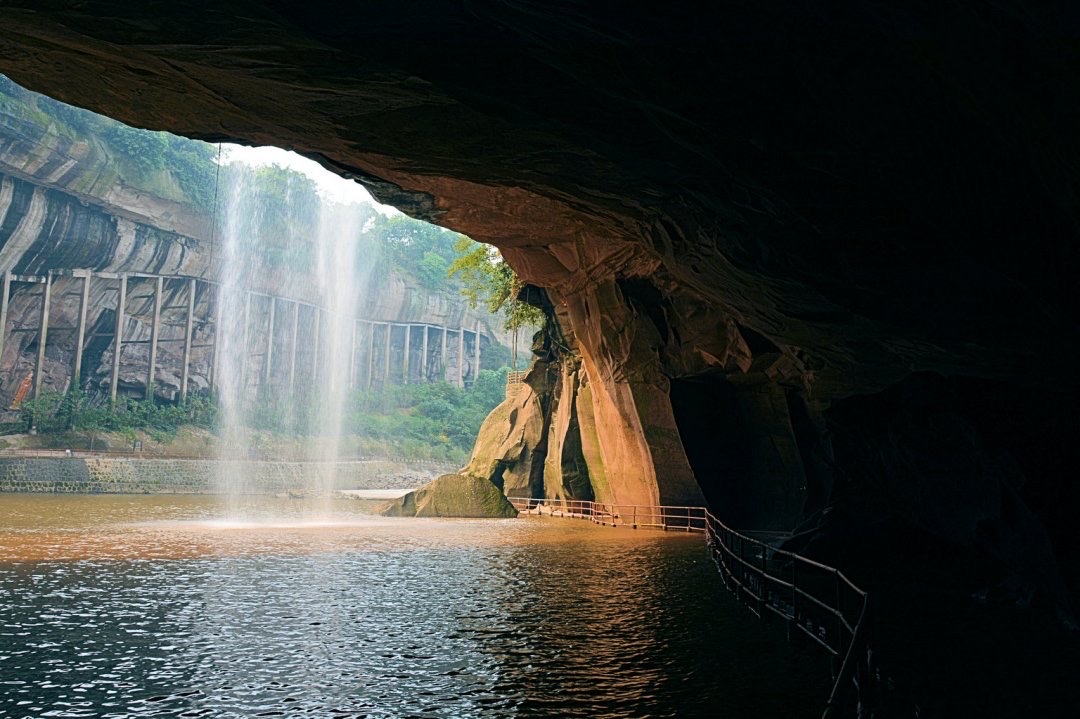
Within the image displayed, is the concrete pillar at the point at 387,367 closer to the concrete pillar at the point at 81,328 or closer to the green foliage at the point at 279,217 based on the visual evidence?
the green foliage at the point at 279,217

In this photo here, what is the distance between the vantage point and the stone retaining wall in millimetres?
41344

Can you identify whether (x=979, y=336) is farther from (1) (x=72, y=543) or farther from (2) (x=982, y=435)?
(1) (x=72, y=543)

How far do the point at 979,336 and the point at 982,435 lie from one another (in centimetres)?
320

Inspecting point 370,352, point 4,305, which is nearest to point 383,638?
point 4,305

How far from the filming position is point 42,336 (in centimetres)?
5075

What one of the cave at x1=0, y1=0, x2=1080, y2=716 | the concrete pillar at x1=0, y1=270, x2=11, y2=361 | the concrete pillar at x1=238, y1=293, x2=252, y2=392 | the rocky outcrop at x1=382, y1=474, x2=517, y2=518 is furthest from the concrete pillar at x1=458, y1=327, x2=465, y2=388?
the cave at x1=0, y1=0, x2=1080, y2=716

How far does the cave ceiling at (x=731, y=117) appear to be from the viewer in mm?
5488

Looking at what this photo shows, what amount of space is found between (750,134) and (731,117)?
0.86 feet

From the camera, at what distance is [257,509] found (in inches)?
1335

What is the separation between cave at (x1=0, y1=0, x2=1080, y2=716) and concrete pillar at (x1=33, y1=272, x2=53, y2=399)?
45.3 m

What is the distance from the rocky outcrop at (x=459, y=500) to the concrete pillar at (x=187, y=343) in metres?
31.9

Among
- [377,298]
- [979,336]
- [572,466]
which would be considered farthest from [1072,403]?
[377,298]

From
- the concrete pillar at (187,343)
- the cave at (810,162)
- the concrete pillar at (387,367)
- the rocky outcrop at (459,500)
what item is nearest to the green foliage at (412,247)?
the concrete pillar at (387,367)

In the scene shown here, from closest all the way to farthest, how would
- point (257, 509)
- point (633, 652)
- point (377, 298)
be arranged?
point (633, 652) → point (257, 509) → point (377, 298)
